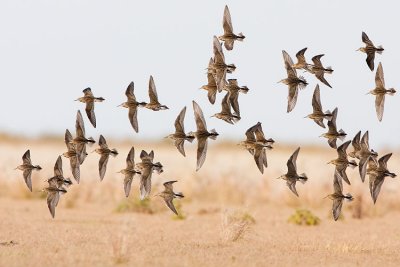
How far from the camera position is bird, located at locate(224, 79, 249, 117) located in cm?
1112

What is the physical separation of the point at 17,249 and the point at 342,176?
457 centimetres

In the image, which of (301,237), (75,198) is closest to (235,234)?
(301,237)

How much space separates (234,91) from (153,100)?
100 cm

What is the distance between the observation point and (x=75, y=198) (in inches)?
879

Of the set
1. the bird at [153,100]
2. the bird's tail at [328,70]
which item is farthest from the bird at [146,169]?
the bird's tail at [328,70]

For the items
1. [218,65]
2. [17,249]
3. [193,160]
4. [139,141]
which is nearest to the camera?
[218,65]

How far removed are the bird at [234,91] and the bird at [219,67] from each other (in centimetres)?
26

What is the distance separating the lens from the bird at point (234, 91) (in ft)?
36.5

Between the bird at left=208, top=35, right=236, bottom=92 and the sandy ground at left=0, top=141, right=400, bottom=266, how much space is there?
2052 mm

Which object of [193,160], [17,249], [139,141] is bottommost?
[17,249]

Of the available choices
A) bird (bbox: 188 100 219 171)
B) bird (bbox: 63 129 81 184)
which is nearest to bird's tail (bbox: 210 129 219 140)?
bird (bbox: 188 100 219 171)

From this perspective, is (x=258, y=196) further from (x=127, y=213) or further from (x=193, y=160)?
(x=193, y=160)

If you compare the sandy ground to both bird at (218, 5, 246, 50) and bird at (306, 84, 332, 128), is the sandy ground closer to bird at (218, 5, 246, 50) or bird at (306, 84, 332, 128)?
bird at (306, 84, 332, 128)

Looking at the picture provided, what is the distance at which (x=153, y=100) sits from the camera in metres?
11.2
